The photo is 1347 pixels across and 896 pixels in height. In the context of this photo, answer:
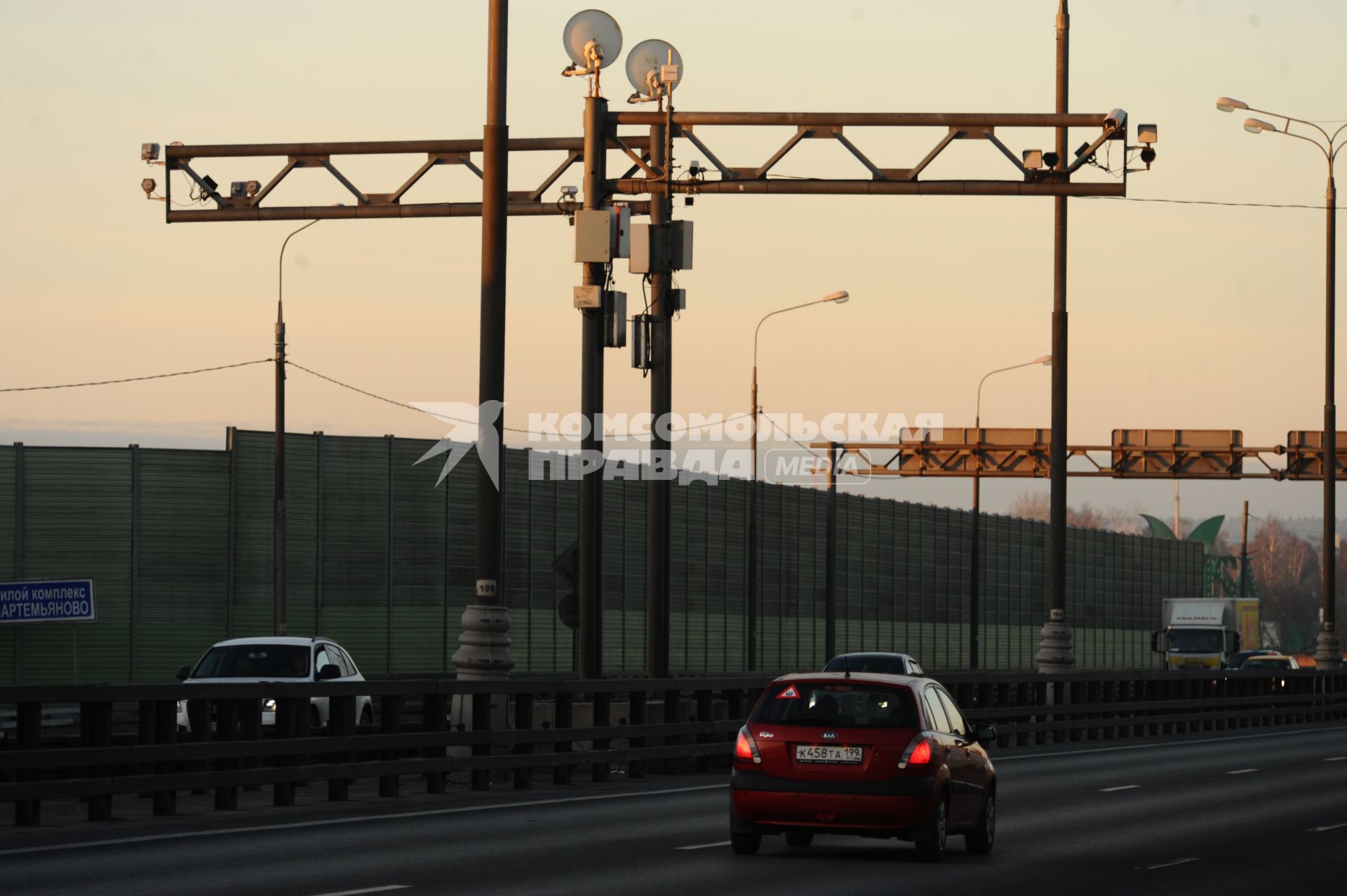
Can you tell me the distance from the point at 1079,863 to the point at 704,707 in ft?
33.9

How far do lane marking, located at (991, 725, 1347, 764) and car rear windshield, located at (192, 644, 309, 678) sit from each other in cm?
983

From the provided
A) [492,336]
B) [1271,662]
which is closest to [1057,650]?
[492,336]

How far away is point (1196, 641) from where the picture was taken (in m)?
69.5

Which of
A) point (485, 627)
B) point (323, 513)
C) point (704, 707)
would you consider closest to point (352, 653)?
point (323, 513)

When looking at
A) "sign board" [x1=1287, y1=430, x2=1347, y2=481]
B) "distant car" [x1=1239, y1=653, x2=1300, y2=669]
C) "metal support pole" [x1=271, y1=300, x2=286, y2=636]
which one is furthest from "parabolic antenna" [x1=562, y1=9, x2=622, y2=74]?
"sign board" [x1=1287, y1=430, x2=1347, y2=481]

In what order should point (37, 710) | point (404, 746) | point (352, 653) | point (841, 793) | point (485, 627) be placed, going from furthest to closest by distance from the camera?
point (352, 653) < point (485, 627) < point (404, 746) < point (37, 710) < point (841, 793)

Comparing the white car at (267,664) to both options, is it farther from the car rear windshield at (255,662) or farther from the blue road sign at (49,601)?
the blue road sign at (49,601)

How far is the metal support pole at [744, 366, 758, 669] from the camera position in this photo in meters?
44.1

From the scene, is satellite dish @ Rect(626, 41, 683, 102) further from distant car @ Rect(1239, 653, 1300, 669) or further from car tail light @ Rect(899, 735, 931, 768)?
distant car @ Rect(1239, 653, 1300, 669)

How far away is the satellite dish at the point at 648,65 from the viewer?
88.1 feet

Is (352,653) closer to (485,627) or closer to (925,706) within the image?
(485,627)

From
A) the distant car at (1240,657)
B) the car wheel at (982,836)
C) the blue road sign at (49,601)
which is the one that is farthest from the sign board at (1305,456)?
the car wheel at (982,836)

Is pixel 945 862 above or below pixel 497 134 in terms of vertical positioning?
below

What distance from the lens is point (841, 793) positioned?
50.1 ft
